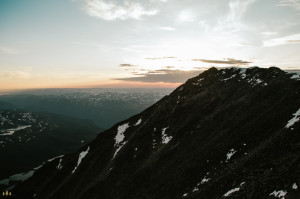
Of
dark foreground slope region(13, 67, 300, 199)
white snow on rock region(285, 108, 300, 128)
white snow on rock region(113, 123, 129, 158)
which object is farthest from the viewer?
white snow on rock region(113, 123, 129, 158)

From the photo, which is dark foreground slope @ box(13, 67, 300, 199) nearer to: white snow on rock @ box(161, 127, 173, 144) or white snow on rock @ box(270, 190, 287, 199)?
white snow on rock @ box(270, 190, 287, 199)

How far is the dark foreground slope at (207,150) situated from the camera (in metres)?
22.2

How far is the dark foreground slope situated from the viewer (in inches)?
874

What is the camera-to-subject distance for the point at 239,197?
18.8 meters

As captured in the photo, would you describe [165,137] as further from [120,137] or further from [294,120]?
[294,120]

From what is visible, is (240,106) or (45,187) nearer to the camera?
(240,106)

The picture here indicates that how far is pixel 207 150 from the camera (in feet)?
121

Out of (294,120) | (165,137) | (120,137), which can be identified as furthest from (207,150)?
(120,137)

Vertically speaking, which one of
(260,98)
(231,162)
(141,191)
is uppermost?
(260,98)

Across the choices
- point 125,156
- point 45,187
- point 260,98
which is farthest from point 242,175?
point 45,187

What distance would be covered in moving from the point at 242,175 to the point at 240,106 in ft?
85.0

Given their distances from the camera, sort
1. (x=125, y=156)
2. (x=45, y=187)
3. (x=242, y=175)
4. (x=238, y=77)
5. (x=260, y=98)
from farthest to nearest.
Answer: (x=45, y=187) → (x=238, y=77) → (x=125, y=156) → (x=260, y=98) → (x=242, y=175)

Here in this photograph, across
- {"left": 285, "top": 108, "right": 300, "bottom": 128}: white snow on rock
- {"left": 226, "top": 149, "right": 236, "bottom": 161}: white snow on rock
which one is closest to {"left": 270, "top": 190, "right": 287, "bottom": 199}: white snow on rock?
{"left": 226, "top": 149, "right": 236, "bottom": 161}: white snow on rock

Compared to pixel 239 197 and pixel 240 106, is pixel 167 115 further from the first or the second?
pixel 239 197
